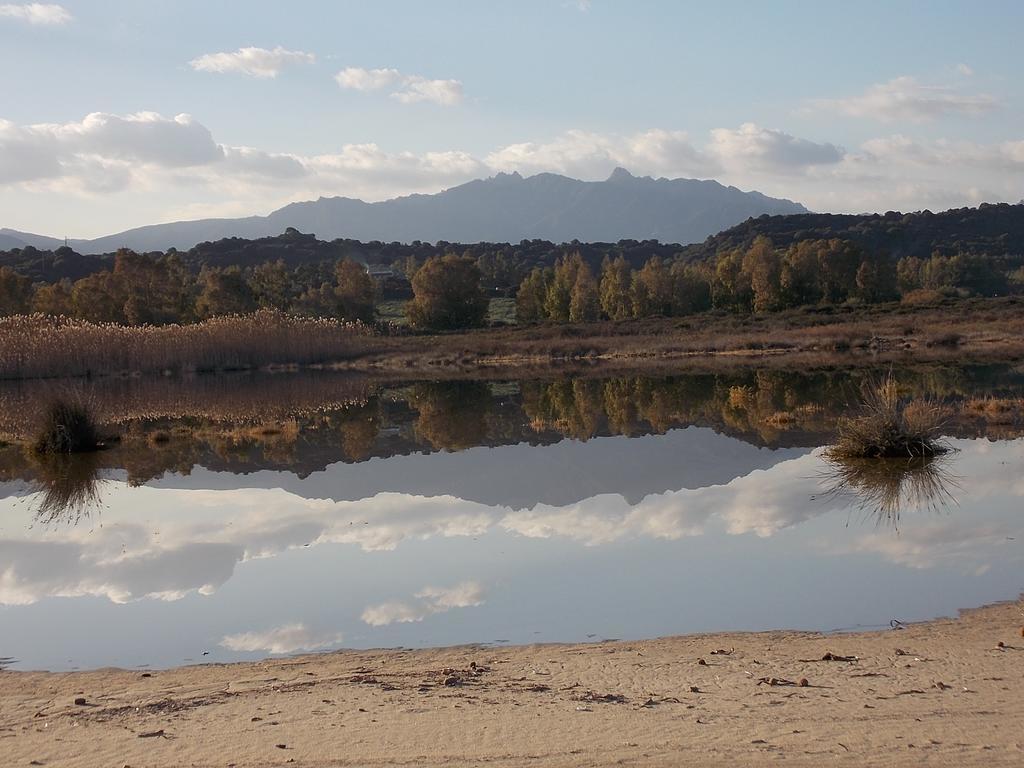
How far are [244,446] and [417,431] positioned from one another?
15.0ft

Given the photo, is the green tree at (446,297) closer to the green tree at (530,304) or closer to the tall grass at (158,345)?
the green tree at (530,304)

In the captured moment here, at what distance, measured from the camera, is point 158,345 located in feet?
171

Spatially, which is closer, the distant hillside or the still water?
the still water

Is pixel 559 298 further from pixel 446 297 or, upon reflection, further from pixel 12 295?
pixel 12 295

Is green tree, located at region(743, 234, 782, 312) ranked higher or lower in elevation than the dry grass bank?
higher

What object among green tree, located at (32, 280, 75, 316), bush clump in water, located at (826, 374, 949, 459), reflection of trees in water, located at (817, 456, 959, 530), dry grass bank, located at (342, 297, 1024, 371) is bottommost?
dry grass bank, located at (342, 297, 1024, 371)

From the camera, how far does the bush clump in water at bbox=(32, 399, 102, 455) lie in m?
23.5

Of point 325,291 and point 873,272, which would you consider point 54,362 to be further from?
point 873,272

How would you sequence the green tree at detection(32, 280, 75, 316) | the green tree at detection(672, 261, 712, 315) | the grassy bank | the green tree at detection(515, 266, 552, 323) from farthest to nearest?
the green tree at detection(515, 266, 552, 323) < the green tree at detection(672, 261, 712, 315) < the green tree at detection(32, 280, 75, 316) < the grassy bank

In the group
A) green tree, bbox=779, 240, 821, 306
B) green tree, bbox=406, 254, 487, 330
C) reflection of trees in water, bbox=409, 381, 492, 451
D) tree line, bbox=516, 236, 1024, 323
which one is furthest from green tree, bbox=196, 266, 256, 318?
green tree, bbox=779, 240, 821, 306

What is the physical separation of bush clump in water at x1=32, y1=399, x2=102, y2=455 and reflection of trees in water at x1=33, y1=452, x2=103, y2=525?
0.34m

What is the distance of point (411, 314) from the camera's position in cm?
8894

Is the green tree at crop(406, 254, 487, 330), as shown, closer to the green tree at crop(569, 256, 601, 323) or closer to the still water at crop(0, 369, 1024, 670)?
the green tree at crop(569, 256, 601, 323)

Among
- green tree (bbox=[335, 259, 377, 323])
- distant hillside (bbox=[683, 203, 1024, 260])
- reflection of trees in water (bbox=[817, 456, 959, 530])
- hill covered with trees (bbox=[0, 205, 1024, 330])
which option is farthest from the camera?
distant hillside (bbox=[683, 203, 1024, 260])
